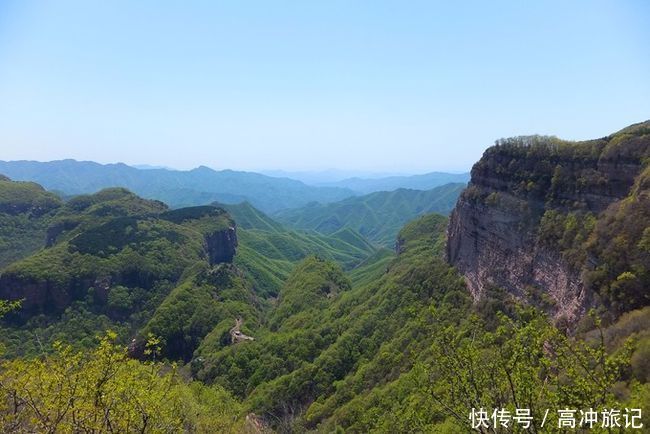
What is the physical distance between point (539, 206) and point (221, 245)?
5308 inches

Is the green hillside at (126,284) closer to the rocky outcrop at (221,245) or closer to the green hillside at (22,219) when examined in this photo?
the rocky outcrop at (221,245)

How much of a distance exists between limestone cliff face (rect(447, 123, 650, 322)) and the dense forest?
23 cm

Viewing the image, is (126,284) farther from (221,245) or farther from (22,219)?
(22,219)

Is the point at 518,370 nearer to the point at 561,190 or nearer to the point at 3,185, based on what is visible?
the point at 561,190

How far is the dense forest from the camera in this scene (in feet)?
48.4

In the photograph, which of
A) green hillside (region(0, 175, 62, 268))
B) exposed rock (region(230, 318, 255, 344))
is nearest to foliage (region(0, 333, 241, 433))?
exposed rock (region(230, 318, 255, 344))

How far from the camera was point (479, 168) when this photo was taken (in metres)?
64.1

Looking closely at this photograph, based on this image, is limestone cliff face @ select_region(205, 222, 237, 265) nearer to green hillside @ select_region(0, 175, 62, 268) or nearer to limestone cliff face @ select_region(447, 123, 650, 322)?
green hillside @ select_region(0, 175, 62, 268)

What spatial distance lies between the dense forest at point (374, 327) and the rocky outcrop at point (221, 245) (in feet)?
24.6

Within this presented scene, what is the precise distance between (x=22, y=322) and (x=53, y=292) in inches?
352

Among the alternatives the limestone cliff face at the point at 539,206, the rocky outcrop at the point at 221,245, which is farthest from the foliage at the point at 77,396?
the rocky outcrop at the point at 221,245

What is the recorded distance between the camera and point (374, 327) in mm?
68312

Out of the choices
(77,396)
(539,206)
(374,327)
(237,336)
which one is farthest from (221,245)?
(77,396)

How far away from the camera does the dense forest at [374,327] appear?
14.8m
